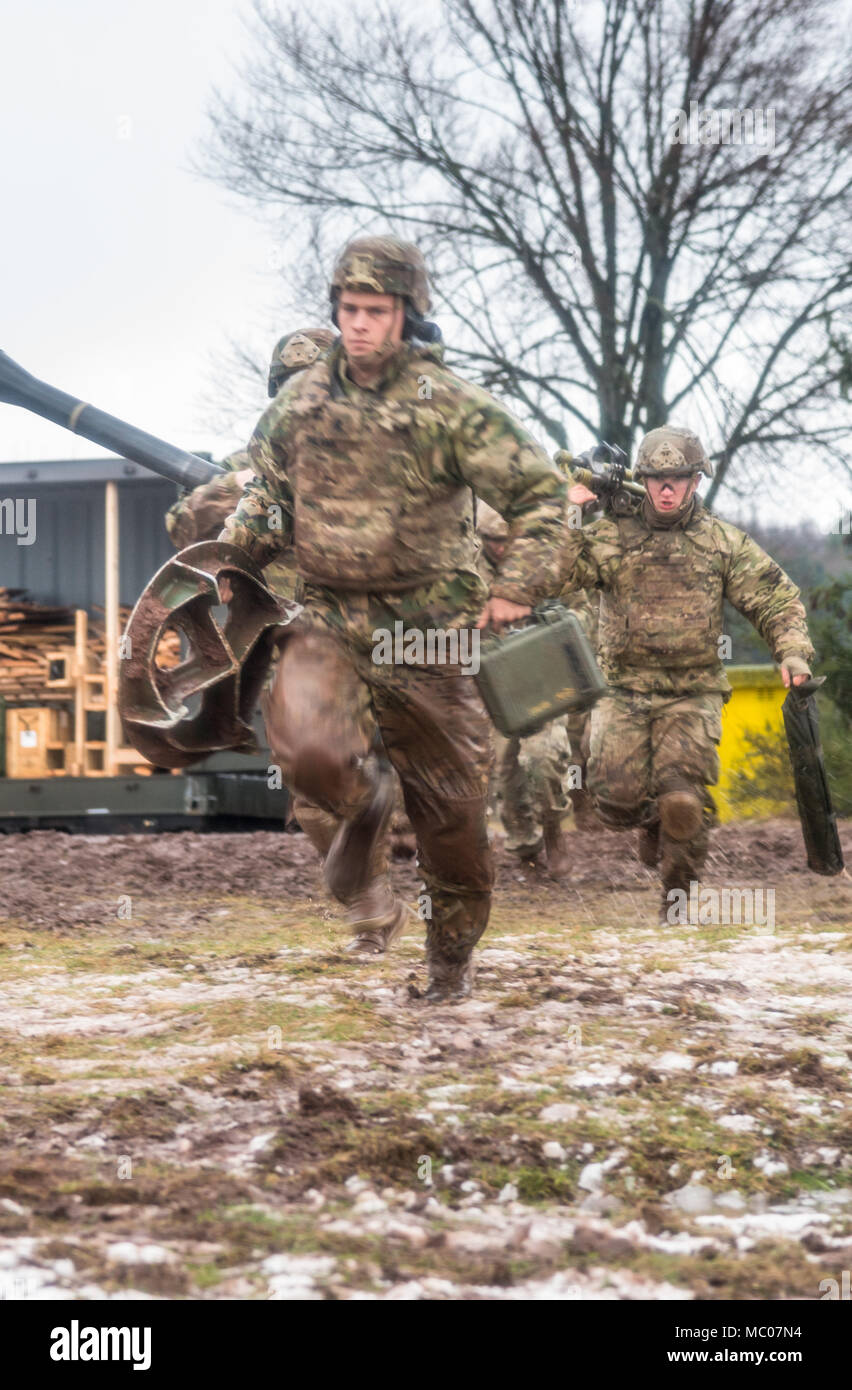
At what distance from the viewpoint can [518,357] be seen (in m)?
17.9

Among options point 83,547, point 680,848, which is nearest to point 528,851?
point 680,848

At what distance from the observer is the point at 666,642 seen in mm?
8414

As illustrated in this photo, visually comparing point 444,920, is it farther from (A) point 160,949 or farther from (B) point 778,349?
(B) point 778,349

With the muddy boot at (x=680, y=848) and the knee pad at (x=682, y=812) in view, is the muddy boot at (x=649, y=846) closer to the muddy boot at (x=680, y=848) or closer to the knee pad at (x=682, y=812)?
the muddy boot at (x=680, y=848)

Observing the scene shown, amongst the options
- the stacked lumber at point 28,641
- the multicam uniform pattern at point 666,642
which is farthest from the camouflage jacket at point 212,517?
the stacked lumber at point 28,641

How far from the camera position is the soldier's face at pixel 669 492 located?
8.35 meters

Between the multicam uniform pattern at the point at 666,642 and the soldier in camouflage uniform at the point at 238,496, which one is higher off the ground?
the soldier in camouflage uniform at the point at 238,496

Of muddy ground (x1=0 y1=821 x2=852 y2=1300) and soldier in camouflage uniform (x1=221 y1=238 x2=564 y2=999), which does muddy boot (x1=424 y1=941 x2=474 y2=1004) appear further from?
soldier in camouflage uniform (x1=221 y1=238 x2=564 y2=999)

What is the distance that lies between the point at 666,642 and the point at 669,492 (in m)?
0.69

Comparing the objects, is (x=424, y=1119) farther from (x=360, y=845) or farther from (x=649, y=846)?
(x=649, y=846)

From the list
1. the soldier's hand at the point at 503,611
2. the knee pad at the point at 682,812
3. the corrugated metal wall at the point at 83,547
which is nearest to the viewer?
the soldier's hand at the point at 503,611

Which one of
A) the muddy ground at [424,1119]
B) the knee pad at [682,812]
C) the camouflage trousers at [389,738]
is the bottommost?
the muddy ground at [424,1119]

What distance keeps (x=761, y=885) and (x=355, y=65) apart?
10.3m

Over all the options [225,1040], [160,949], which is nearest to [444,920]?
[225,1040]
